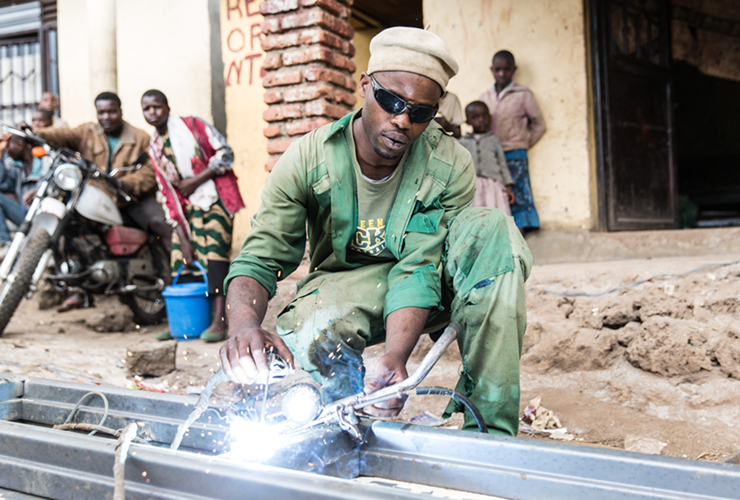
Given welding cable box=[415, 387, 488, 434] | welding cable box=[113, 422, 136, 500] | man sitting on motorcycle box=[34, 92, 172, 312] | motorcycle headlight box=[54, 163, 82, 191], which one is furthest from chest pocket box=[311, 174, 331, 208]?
man sitting on motorcycle box=[34, 92, 172, 312]

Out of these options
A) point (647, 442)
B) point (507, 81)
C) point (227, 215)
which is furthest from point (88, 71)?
point (647, 442)

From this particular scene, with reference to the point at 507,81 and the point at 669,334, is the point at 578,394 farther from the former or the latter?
the point at 507,81

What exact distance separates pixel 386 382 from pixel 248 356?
1.10ft

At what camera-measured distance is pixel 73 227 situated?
4504mm

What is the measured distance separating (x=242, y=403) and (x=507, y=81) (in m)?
3.83

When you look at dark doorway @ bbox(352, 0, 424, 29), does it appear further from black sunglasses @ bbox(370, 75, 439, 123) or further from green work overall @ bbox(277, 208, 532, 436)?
green work overall @ bbox(277, 208, 532, 436)

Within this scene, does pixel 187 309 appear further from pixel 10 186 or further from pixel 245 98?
pixel 10 186

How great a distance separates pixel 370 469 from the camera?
4.51ft

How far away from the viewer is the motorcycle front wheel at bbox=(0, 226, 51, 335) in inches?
149

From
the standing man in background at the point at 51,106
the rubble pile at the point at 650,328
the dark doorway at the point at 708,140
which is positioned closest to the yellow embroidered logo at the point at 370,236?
the rubble pile at the point at 650,328

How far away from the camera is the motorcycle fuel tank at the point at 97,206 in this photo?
14.2 ft

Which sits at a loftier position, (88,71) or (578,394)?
(88,71)

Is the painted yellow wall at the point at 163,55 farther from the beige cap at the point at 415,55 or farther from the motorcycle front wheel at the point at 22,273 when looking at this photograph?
the beige cap at the point at 415,55

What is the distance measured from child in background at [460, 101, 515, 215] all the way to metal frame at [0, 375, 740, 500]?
3.43 metres
